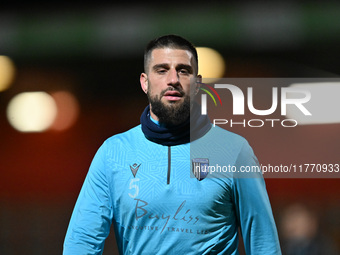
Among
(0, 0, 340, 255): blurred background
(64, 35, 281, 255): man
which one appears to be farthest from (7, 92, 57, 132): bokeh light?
(64, 35, 281, 255): man

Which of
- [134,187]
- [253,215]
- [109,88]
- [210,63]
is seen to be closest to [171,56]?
[134,187]

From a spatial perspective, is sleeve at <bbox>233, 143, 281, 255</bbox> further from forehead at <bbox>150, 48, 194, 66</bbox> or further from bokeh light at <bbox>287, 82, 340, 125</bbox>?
bokeh light at <bbox>287, 82, 340, 125</bbox>

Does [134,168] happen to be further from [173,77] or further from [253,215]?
[253,215]

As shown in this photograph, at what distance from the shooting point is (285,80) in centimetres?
360

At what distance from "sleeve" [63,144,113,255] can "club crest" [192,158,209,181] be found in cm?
45

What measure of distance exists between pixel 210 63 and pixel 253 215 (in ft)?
5.23

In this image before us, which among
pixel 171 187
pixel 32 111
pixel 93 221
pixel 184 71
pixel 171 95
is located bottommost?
pixel 93 221

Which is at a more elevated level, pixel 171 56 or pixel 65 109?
pixel 171 56

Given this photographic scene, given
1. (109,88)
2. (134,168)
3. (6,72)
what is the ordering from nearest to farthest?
(134,168)
(109,88)
(6,72)

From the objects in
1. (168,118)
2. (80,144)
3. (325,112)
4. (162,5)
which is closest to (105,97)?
(80,144)

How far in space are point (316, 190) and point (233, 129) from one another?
29.6 inches

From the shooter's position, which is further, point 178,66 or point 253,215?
point 178,66

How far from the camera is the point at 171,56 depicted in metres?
2.57

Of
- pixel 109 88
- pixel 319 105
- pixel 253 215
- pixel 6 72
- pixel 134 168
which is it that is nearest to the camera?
pixel 253 215
